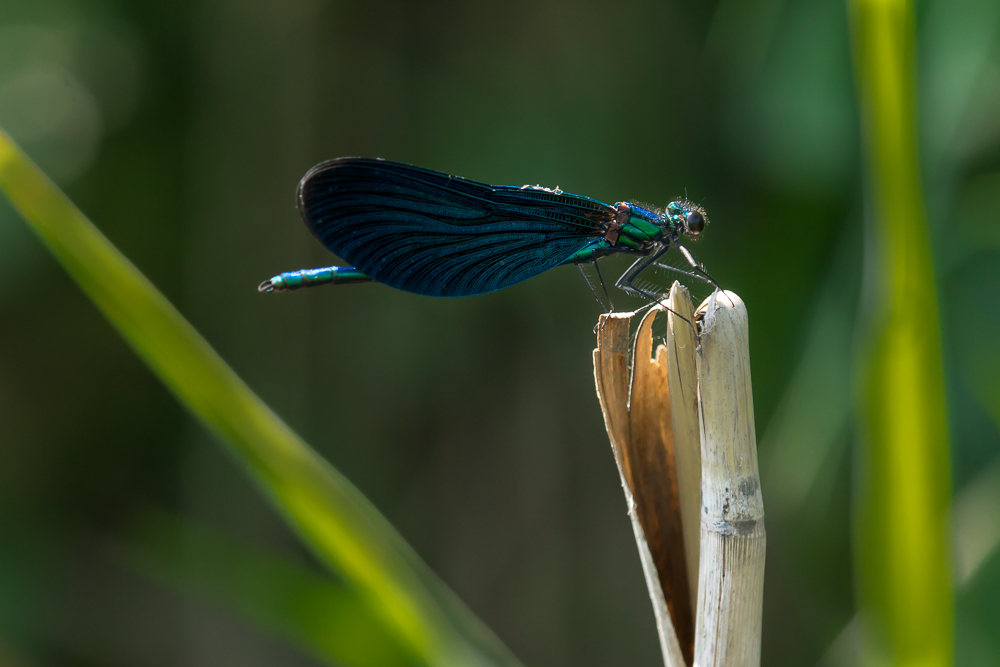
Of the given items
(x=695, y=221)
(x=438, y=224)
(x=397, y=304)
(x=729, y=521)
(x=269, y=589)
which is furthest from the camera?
(x=397, y=304)

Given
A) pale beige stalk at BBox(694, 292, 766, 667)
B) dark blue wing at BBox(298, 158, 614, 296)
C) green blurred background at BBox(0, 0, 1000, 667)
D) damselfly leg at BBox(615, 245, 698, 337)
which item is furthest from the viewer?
green blurred background at BBox(0, 0, 1000, 667)

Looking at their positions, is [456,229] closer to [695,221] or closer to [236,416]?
[695,221]

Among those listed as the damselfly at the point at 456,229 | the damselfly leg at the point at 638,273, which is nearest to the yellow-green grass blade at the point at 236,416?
the damselfly at the point at 456,229

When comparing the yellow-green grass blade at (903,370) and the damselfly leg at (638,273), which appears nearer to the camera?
the yellow-green grass blade at (903,370)

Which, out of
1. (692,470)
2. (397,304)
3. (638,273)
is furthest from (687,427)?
(397,304)

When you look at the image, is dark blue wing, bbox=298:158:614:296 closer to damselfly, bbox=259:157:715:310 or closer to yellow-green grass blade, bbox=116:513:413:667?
damselfly, bbox=259:157:715:310

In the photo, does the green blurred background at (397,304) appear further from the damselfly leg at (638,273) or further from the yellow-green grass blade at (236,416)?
the yellow-green grass blade at (236,416)

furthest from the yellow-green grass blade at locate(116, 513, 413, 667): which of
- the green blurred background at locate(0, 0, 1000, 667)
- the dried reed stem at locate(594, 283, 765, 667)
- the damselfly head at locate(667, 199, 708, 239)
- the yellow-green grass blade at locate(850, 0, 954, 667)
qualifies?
the damselfly head at locate(667, 199, 708, 239)
